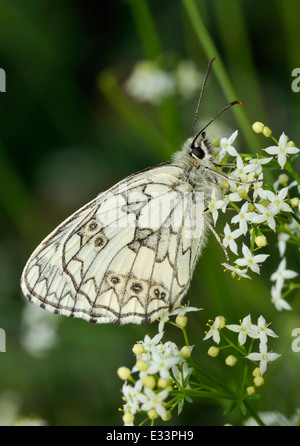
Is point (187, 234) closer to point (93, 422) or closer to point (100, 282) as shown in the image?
point (100, 282)

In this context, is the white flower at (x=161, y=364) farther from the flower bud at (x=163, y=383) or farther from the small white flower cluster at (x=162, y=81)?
the small white flower cluster at (x=162, y=81)

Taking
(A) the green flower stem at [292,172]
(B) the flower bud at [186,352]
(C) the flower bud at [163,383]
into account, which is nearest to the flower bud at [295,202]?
(A) the green flower stem at [292,172]

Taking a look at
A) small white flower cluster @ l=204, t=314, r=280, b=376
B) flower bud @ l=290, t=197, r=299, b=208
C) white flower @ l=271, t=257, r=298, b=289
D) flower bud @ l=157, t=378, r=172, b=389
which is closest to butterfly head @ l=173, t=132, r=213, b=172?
flower bud @ l=290, t=197, r=299, b=208

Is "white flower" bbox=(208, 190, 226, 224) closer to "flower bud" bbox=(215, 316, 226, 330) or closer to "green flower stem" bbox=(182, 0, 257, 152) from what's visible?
"flower bud" bbox=(215, 316, 226, 330)

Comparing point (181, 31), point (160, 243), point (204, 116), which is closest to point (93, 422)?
point (160, 243)

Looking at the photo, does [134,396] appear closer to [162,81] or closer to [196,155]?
[196,155]

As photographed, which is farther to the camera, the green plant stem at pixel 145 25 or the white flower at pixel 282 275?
the green plant stem at pixel 145 25
